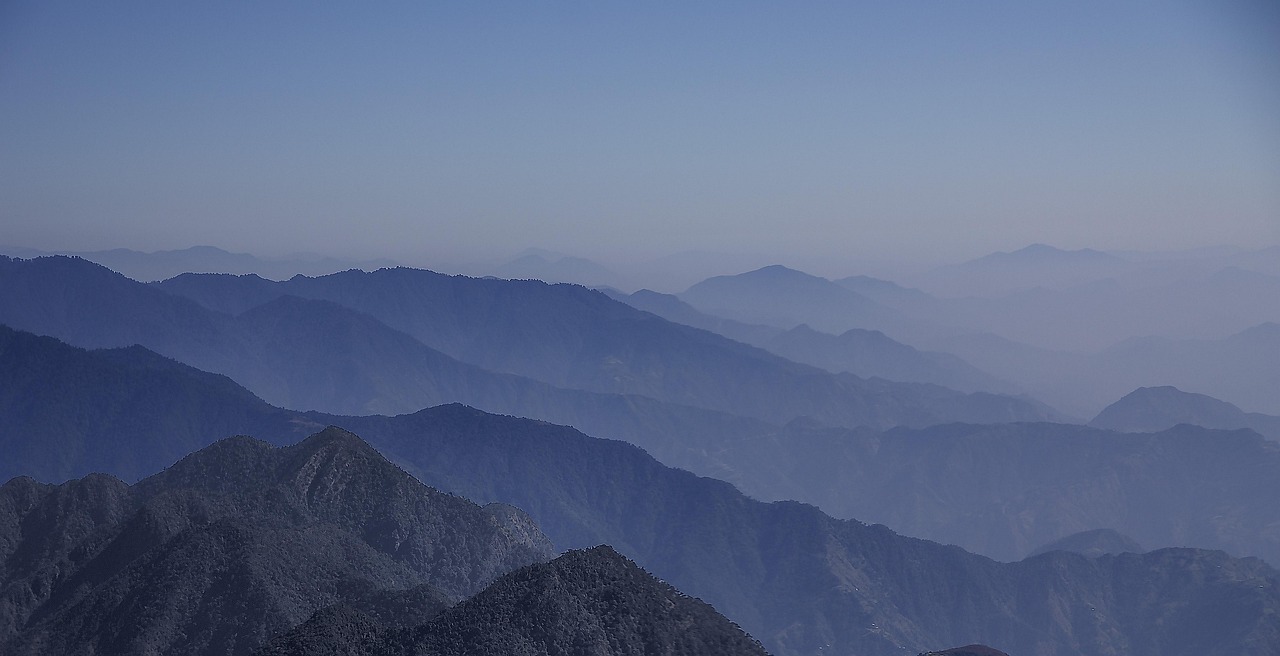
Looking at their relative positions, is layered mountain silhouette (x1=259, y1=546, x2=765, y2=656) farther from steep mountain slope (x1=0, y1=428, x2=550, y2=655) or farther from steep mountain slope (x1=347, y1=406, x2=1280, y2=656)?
steep mountain slope (x1=347, y1=406, x2=1280, y2=656)

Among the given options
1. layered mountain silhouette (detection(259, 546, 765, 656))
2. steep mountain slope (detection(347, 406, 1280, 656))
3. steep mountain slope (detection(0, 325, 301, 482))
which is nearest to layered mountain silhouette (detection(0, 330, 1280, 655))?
steep mountain slope (detection(347, 406, 1280, 656))

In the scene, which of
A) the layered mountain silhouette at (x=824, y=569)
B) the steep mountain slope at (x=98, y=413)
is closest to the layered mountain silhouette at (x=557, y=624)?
the layered mountain silhouette at (x=824, y=569)

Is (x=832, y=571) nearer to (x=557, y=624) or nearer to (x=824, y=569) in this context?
(x=824, y=569)

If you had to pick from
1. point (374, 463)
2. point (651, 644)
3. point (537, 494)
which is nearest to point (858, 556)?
point (537, 494)

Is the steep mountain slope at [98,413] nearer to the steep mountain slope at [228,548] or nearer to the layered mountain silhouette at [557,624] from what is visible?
the steep mountain slope at [228,548]

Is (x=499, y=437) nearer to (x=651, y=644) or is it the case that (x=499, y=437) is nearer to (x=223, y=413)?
(x=223, y=413)

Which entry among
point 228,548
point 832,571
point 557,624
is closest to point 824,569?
point 832,571
